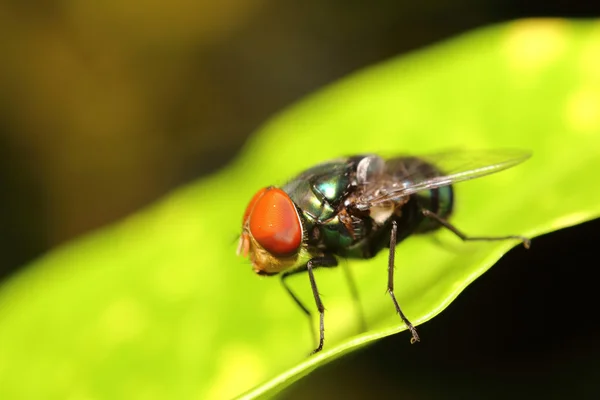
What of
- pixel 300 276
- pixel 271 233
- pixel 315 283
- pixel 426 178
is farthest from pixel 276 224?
pixel 426 178

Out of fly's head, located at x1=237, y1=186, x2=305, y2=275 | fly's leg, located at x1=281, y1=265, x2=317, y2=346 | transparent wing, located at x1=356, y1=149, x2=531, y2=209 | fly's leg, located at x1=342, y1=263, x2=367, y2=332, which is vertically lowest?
fly's leg, located at x1=342, y1=263, x2=367, y2=332

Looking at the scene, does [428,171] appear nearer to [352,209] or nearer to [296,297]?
[352,209]

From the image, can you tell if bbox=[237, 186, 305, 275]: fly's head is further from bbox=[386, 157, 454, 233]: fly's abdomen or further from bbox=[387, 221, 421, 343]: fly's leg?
bbox=[386, 157, 454, 233]: fly's abdomen

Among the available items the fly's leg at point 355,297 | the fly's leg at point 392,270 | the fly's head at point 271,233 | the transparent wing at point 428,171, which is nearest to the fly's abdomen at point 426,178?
the transparent wing at point 428,171

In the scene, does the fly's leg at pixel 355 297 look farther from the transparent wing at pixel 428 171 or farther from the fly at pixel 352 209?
the transparent wing at pixel 428 171

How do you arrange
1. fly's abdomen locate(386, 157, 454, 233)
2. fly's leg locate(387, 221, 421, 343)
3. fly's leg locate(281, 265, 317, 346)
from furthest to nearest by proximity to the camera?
fly's abdomen locate(386, 157, 454, 233) < fly's leg locate(281, 265, 317, 346) < fly's leg locate(387, 221, 421, 343)

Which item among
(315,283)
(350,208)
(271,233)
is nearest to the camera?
(271,233)

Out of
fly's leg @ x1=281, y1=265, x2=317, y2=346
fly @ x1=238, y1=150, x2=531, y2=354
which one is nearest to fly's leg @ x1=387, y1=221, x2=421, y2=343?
fly @ x1=238, y1=150, x2=531, y2=354
